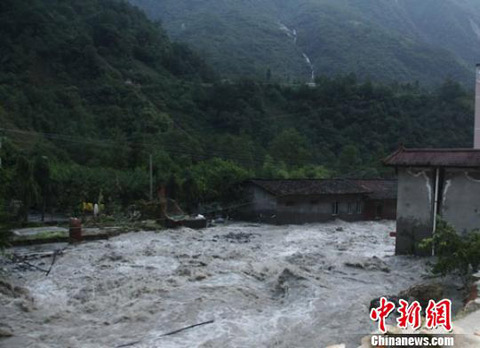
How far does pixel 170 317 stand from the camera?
11.1 m

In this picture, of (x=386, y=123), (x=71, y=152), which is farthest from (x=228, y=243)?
(x=386, y=123)

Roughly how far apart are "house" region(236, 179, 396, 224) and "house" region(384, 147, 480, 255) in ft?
34.3

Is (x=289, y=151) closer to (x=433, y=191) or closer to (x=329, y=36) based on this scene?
(x=433, y=191)

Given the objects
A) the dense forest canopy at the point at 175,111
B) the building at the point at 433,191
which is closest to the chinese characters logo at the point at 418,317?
the building at the point at 433,191

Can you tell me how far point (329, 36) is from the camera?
8944 centimetres

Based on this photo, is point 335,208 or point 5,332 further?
point 335,208

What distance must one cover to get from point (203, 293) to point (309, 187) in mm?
16722

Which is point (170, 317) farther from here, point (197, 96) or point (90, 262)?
point (197, 96)

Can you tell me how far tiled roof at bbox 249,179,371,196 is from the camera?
27547 millimetres

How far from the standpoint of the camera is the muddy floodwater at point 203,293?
1007cm

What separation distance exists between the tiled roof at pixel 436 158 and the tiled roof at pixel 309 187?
10592mm

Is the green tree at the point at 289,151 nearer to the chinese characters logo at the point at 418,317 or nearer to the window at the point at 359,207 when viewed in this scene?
the window at the point at 359,207

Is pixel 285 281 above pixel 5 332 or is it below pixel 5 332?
above

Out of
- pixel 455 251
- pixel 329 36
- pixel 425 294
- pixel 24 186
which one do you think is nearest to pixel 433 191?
pixel 455 251
